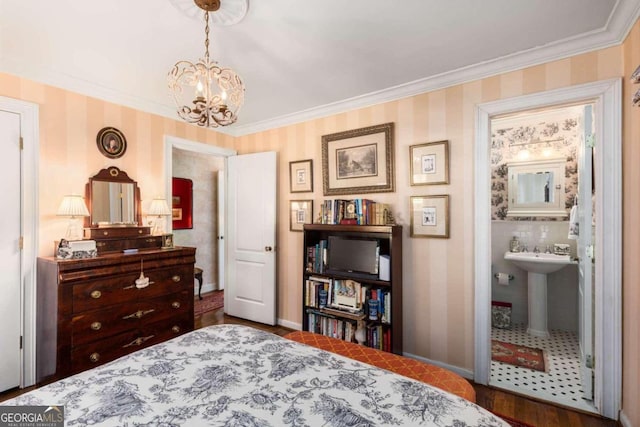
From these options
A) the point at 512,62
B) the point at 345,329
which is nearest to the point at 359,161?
the point at 512,62

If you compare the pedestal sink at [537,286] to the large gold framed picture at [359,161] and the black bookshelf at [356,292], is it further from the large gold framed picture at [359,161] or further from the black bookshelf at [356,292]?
the large gold framed picture at [359,161]

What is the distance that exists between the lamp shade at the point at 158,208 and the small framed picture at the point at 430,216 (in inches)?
96.6

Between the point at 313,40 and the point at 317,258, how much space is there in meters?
1.90

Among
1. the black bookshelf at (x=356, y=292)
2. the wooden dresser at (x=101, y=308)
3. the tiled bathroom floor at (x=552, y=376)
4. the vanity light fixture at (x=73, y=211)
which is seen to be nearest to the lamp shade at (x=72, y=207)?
the vanity light fixture at (x=73, y=211)

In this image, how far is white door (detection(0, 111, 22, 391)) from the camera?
7.50 ft

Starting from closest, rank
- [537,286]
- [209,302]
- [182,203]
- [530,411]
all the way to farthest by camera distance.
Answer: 1. [530,411]
2. [537,286]
3. [209,302]
4. [182,203]

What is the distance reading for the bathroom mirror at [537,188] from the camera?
11.6 ft

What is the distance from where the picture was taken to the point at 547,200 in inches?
141

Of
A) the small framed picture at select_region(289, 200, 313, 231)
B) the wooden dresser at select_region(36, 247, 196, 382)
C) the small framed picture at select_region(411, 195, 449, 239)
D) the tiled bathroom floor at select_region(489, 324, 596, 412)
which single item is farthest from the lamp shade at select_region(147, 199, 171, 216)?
the tiled bathroom floor at select_region(489, 324, 596, 412)

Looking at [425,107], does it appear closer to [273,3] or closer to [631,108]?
[631,108]

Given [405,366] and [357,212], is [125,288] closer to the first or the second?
[357,212]

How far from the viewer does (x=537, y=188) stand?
3611mm

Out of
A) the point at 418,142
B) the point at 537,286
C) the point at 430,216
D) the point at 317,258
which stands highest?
the point at 418,142

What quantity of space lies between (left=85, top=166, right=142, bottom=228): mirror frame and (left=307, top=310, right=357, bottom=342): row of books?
199 cm
